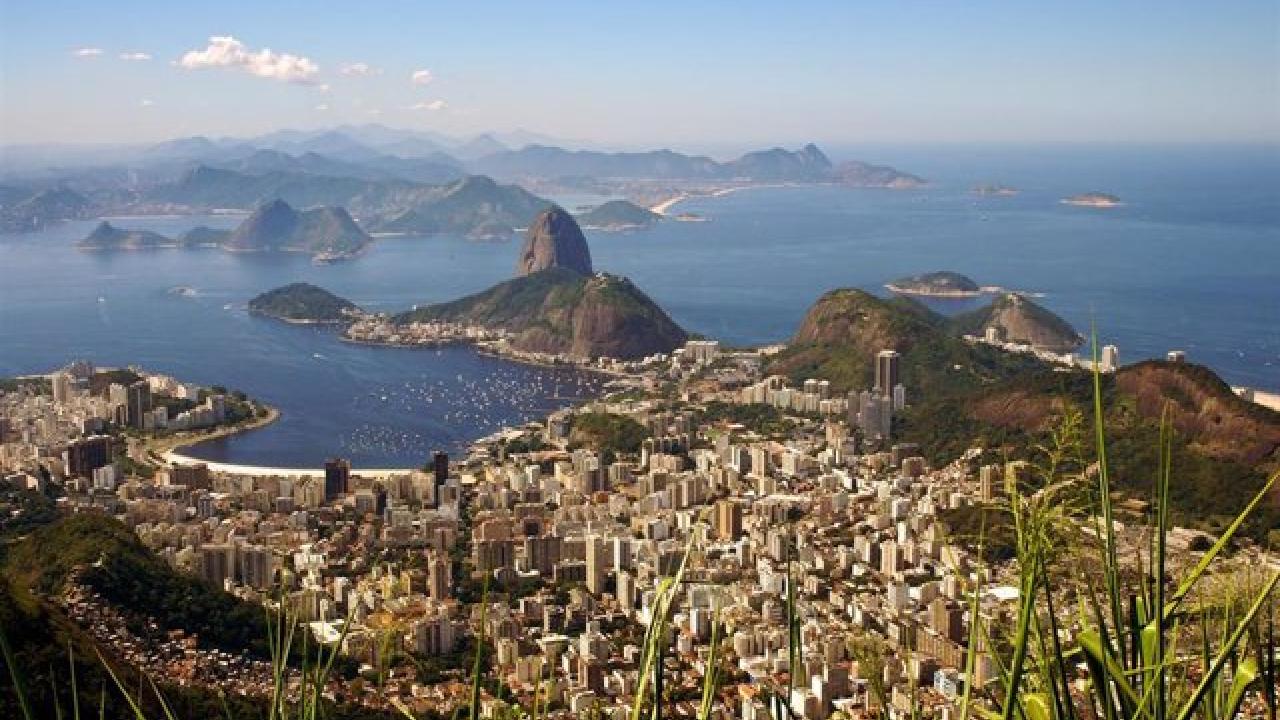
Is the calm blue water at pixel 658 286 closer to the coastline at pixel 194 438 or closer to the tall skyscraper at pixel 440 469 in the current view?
the coastline at pixel 194 438

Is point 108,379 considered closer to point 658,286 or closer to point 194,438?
point 194,438

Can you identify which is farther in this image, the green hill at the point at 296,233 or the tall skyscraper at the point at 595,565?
the green hill at the point at 296,233

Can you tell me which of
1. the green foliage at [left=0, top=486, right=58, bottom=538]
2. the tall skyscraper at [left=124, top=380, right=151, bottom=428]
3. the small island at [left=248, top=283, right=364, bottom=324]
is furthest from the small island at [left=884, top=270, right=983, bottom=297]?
the green foliage at [left=0, top=486, right=58, bottom=538]

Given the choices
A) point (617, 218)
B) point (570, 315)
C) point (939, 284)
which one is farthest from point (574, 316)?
point (617, 218)

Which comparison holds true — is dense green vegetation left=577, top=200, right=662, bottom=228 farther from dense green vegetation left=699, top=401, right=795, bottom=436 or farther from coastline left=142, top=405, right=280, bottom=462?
dense green vegetation left=699, top=401, right=795, bottom=436

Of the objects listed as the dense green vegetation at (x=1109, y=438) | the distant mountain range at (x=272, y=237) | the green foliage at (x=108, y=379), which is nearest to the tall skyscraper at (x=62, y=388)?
the green foliage at (x=108, y=379)

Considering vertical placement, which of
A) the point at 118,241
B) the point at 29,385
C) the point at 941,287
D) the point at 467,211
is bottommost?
the point at 29,385
